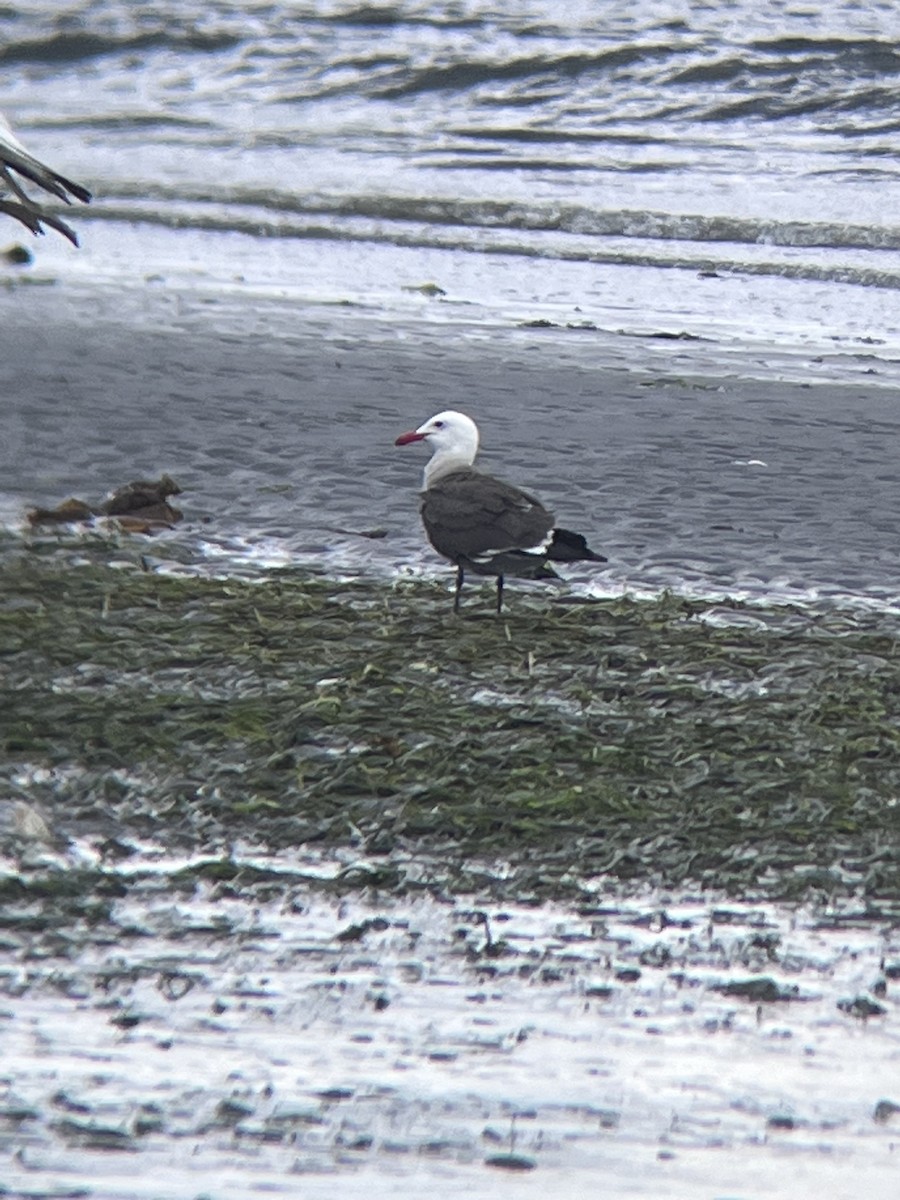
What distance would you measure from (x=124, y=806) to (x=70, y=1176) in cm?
167

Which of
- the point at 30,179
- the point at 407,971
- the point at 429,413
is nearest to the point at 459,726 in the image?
the point at 407,971

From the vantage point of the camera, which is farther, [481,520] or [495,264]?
[495,264]

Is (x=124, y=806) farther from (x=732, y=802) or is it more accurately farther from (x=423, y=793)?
(x=732, y=802)

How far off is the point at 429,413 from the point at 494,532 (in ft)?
9.92

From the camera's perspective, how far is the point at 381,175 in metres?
18.7

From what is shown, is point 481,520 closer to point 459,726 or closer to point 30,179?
point 459,726

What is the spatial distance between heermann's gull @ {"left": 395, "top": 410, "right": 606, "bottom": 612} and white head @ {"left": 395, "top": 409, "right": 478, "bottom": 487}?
0.40 metres

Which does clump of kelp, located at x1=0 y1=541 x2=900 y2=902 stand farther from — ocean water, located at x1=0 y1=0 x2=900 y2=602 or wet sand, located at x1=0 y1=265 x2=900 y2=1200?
ocean water, located at x1=0 y1=0 x2=900 y2=602

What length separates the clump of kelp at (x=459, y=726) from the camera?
4570 mm

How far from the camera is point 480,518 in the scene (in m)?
6.29

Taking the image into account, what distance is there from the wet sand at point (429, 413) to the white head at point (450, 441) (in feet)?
0.97

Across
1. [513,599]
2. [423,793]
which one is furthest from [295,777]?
[513,599]

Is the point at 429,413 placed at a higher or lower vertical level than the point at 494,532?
higher

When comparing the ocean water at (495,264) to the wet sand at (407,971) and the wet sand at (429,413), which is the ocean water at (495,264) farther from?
the wet sand at (407,971)
